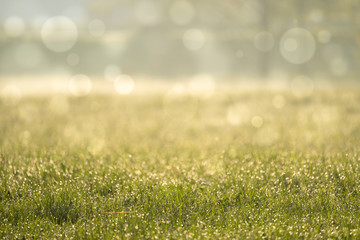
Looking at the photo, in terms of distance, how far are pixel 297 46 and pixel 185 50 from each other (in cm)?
953

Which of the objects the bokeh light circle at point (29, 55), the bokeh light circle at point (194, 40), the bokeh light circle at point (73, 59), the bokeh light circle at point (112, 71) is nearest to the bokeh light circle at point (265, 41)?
the bokeh light circle at point (194, 40)

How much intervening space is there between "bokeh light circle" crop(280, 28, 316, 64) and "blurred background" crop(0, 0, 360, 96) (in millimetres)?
68

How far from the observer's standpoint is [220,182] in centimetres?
333

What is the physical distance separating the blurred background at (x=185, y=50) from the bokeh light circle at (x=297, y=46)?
68 mm

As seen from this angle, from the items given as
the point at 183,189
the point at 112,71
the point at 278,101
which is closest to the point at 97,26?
the point at 112,71

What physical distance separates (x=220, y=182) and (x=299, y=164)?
98 cm

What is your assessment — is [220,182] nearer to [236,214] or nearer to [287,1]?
[236,214]

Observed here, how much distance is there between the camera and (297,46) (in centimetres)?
2294

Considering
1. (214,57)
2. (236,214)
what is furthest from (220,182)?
(214,57)

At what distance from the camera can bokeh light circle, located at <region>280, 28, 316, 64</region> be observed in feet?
69.8

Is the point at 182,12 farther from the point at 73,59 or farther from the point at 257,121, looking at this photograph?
the point at 257,121

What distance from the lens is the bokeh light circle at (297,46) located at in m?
21.3

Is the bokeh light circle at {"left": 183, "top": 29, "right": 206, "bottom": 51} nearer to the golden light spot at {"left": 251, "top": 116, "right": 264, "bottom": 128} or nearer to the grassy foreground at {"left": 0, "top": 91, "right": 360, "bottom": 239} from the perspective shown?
the golden light spot at {"left": 251, "top": 116, "right": 264, "bottom": 128}

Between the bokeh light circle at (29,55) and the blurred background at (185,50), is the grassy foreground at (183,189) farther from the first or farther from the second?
the bokeh light circle at (29,55)
